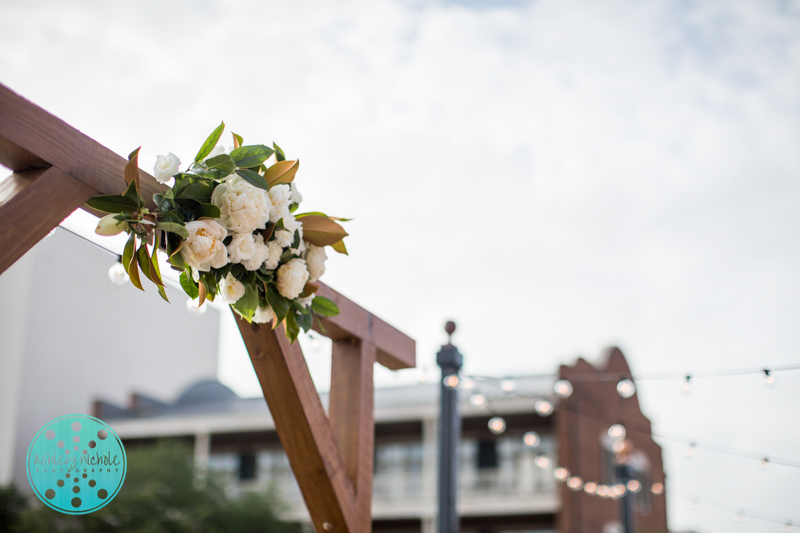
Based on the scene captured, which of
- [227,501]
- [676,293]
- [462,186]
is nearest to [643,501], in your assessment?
[676,293]

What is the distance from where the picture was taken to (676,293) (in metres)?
12.6

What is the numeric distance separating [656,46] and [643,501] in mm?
14125

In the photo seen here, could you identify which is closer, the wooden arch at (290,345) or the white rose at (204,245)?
the wooden arch at (290,345)

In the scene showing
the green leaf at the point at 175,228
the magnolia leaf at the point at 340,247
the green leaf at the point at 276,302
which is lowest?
the green leaf at the point at 276,302

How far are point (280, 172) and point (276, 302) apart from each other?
0.33 meters

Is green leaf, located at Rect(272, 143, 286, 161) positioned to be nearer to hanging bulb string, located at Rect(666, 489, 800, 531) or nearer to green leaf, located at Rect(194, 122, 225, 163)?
green leaf, located at Rect(194, 122, 225, 163)

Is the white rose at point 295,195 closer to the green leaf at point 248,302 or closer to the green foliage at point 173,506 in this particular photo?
the green leaf at point 248,302

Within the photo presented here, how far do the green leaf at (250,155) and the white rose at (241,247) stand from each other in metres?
0.17

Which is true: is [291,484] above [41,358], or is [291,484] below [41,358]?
below

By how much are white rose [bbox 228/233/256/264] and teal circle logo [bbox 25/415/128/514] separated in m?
0.56

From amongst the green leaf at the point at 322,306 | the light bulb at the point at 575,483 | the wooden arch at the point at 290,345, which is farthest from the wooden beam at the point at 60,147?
the light bulb at the point at 575,483

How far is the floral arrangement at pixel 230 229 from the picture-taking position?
1.60 m

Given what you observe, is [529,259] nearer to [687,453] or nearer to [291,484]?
[687,453]

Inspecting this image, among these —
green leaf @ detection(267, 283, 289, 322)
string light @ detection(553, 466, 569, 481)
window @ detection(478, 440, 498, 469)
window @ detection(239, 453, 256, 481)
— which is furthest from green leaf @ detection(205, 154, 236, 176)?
window @ detection(239, 453, 256, 481)
